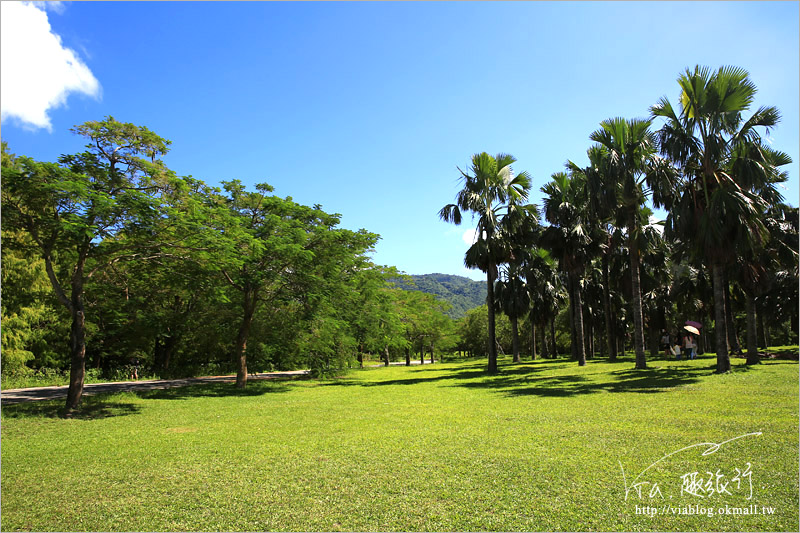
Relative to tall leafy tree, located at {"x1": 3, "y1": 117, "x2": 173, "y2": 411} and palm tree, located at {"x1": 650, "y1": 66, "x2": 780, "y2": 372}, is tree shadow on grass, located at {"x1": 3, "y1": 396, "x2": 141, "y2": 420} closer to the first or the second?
tall leafy tree, located at {"x1": 3, "y1": 117, "x2": 173, "y2": 411}

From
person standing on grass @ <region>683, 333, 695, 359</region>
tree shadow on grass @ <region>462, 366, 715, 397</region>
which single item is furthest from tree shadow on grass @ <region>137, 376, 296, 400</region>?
person standing on grass @ <region>683, 333, 695, 359</region>

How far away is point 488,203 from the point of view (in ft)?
75.5

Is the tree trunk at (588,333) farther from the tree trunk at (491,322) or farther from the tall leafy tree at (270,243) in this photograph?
the tall leafy tree at (270,243)

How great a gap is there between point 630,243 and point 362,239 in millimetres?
12210

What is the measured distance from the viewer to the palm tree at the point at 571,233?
23734 millimetres

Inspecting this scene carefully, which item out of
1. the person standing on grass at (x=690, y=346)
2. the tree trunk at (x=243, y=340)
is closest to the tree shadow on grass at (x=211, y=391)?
the tree trunk at (x=243, y=340)

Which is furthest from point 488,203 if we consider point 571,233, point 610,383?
point 610,383

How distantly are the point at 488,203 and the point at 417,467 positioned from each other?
18.7 m

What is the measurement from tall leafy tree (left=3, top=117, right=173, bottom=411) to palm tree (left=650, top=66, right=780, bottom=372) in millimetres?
17674

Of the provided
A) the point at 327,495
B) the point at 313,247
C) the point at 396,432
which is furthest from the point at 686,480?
the point at 313,247

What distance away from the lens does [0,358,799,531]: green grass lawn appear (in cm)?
433

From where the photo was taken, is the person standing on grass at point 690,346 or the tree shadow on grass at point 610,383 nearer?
the tree shadow on grass at point 610,383

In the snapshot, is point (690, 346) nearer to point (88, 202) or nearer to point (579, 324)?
point (579, 324)

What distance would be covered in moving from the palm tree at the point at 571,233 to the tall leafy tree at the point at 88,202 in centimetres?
1941
